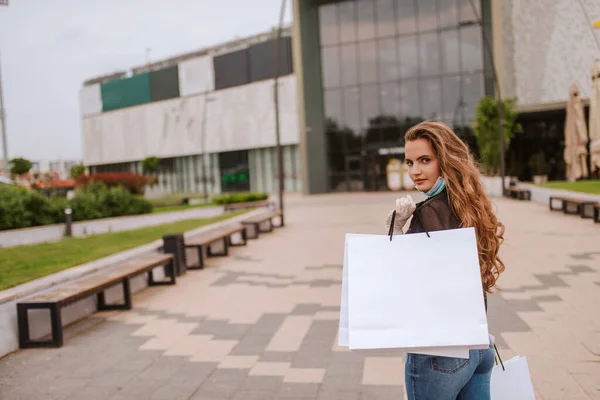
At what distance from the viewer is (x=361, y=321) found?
2043 mm

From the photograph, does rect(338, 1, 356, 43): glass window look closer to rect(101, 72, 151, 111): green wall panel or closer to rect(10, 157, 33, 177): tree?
rect(10, 157, 33, 177): tree

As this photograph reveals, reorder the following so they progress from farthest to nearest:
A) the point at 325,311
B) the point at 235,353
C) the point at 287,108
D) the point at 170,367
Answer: the point at 287,108 < the point at 325,311 < the point at 235,353 < the point at 170,367

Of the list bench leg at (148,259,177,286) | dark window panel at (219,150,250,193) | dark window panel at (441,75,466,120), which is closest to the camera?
bench leg at (148,259,177,286)

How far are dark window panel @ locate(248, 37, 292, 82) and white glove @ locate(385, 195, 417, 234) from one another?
49.8m

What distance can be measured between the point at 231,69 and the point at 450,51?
25159 mm

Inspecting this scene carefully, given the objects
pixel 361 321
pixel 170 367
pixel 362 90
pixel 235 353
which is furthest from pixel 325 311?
pixel 362 90

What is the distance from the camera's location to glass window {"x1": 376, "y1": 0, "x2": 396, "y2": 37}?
127ft

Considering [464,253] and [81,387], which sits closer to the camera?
[464,253]

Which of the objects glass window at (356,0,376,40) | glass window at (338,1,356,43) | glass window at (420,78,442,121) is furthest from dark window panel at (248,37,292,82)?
glass window at (420,78,442,121)

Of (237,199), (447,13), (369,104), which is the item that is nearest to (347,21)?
(369,104)

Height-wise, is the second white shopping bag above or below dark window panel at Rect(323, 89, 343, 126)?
below

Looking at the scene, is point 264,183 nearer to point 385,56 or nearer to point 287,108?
point 287,108

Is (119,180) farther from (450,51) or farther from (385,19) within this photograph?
(450,51)

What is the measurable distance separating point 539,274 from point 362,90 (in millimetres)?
32449
